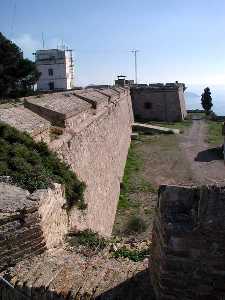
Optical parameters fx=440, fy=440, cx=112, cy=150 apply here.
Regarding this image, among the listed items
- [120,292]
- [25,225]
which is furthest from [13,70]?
[120,292]

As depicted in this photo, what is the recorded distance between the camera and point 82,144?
10.4 meters

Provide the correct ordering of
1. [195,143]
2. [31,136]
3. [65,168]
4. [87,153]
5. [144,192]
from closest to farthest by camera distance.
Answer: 1. [65,168]
2. [31,136]
3. [87,153]
4. [144,192]
5. [195,143]

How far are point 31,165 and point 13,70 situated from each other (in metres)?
19.0

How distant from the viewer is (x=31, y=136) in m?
8.35

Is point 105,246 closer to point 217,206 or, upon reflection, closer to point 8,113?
point 217,206

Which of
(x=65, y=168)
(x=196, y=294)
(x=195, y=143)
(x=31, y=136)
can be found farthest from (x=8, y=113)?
(x=195, y=143)

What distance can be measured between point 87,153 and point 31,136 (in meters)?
2.54

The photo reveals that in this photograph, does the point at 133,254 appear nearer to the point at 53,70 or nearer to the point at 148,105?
the point at 148,105

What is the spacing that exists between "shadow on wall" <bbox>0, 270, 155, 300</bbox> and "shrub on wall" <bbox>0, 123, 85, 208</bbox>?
6.32 feet

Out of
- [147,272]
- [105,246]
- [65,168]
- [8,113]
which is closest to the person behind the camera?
[147,272]

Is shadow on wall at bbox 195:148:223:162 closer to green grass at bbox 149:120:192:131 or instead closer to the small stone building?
green grass at bbox 149:120:192:131

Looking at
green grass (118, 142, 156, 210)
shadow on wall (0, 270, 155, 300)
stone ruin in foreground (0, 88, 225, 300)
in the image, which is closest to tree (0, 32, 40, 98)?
green grass (118, 142, 156, 210)

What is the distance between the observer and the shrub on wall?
21.9 ft

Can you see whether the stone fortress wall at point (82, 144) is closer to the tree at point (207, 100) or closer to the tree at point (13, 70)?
the tree at point (13, 70)
